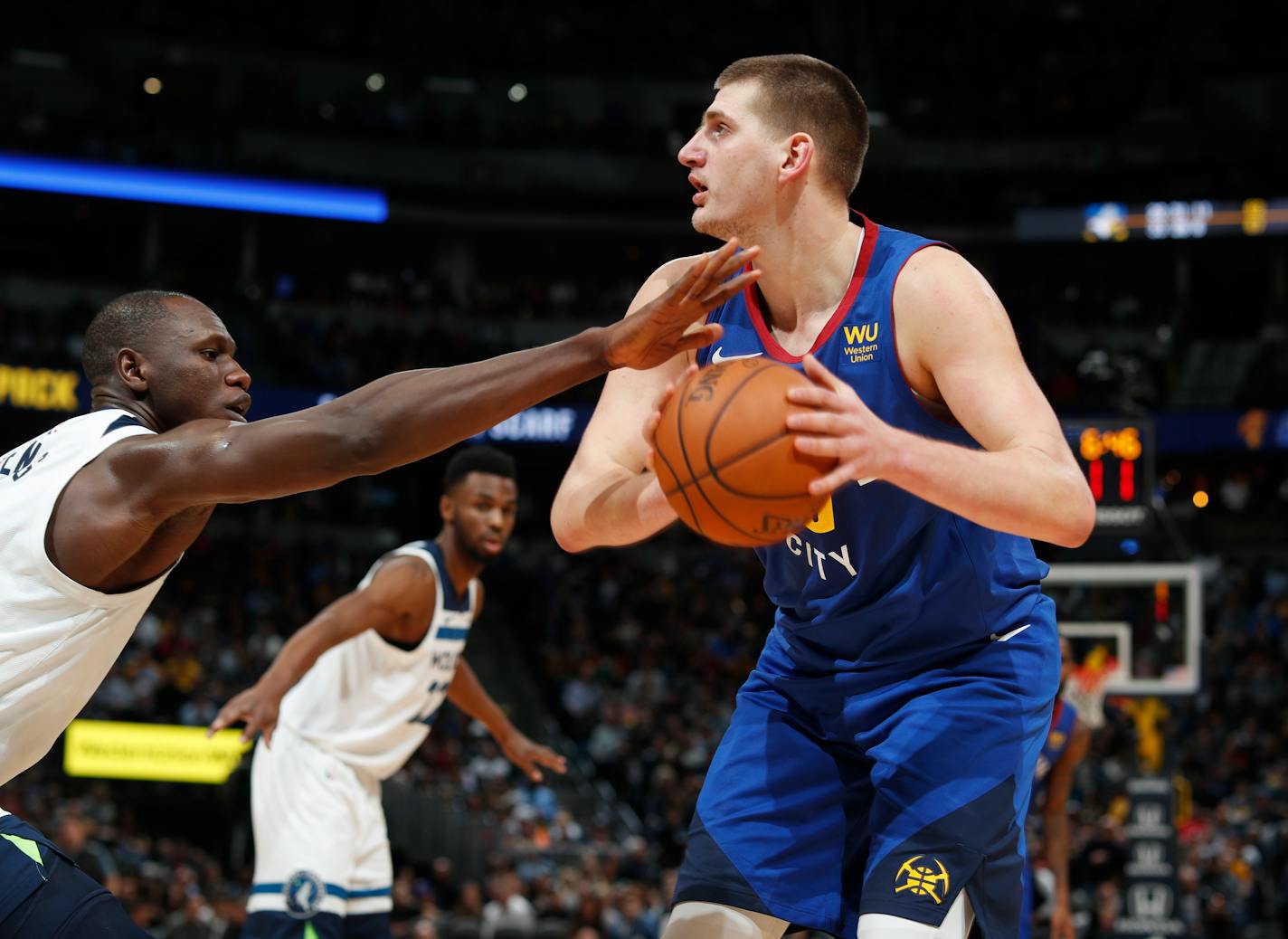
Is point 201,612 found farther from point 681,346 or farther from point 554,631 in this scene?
point 681,346

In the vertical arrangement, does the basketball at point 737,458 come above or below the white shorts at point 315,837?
above

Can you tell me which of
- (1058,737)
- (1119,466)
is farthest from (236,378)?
(1119,466)

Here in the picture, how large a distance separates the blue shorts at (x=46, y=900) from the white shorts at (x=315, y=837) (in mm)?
2985

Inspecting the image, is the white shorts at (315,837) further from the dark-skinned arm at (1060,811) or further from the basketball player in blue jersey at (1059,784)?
the dark-skinned arm at (1060,811)

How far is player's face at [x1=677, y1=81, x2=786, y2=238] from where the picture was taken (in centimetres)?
364

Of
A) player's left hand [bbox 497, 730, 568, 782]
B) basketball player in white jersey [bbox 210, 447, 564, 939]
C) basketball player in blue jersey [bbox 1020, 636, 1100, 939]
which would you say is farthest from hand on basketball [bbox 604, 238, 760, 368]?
basketball player in blue jersey [bbox 1020, 636, 1100, 939]

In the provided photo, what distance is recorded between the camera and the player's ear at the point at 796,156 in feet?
11.9

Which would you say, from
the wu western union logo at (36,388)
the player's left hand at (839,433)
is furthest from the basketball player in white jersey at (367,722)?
the wu western union logo at (36,388)

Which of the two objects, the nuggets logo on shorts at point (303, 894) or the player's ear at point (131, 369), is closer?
the player's ear at point (131, 369)

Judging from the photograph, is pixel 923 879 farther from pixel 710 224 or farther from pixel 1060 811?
pixel 1060 811

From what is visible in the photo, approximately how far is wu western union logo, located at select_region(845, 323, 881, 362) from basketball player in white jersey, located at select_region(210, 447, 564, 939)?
121 inches

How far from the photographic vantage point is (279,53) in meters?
28.7

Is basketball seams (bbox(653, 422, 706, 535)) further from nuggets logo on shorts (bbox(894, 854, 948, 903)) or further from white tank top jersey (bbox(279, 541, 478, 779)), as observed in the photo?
white tank top jersey (bbox(279, 541, 478, 779))

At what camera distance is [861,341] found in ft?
11.4
